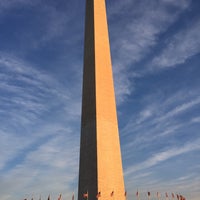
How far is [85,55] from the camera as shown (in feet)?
96.4

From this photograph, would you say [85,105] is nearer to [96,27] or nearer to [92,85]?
[92,85]

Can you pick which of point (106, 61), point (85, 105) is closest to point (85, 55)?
point (106, 61)

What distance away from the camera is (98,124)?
25.3 meters

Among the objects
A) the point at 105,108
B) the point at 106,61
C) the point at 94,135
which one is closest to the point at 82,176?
the point at 94,135

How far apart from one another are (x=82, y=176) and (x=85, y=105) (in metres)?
5.94

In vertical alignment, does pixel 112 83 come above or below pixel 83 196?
above

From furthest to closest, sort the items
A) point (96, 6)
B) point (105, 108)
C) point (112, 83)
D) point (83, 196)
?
1. point (96, 6)
2. point (112, 83)
3. point (105, 108)
4. point (83, 196)

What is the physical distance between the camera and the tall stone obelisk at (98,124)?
2397 cm

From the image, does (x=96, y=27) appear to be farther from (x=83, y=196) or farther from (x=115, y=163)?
(x=83, y=196)

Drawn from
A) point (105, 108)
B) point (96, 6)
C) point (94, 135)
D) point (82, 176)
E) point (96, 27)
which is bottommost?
point (82, 176)

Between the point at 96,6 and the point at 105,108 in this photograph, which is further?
the point at 96,6

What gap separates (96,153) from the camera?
24125mm

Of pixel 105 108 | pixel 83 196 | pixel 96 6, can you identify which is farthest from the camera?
pixel 96 6

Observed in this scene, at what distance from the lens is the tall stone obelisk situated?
944 inches
